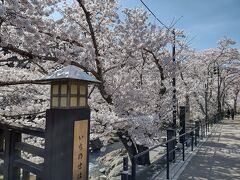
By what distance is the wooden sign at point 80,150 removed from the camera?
10.9ft

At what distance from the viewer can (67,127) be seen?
126 inches

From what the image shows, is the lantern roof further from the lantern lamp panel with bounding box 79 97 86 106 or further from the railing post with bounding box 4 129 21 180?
the railing post with bounding box 4 129 21 180

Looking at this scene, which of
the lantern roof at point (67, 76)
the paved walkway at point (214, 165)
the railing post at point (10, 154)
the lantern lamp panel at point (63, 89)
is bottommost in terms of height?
the paved walkway at point (214, 165)

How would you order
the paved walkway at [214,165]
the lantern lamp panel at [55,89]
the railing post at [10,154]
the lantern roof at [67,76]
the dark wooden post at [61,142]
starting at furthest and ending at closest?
1. the paved walkway at [214,165]
2. the railing post at [10,154]
3. the lantern lamp panel at [55,89]
4. the lantern roof at [67,76]
5. the dark wooden post at [61,142]

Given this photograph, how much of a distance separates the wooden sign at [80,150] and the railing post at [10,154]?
3.37 ft

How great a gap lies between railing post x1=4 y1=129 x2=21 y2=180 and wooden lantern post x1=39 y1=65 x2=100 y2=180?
2.94 feet

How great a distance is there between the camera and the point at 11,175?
12.6ft

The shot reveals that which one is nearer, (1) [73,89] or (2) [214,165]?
(1) [73,89]

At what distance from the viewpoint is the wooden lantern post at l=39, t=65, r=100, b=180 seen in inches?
123

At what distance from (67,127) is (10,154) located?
3.91ft

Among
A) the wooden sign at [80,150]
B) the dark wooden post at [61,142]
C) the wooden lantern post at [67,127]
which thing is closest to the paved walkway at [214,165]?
the wooden sign at [80,150]

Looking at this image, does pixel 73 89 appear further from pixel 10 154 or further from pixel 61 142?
pixel 10 154

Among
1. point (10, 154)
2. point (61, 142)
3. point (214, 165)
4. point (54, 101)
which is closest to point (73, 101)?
point (54, 101)

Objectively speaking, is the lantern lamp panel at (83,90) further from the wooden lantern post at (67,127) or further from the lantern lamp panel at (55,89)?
the lantern lamp panel at (55,89)
